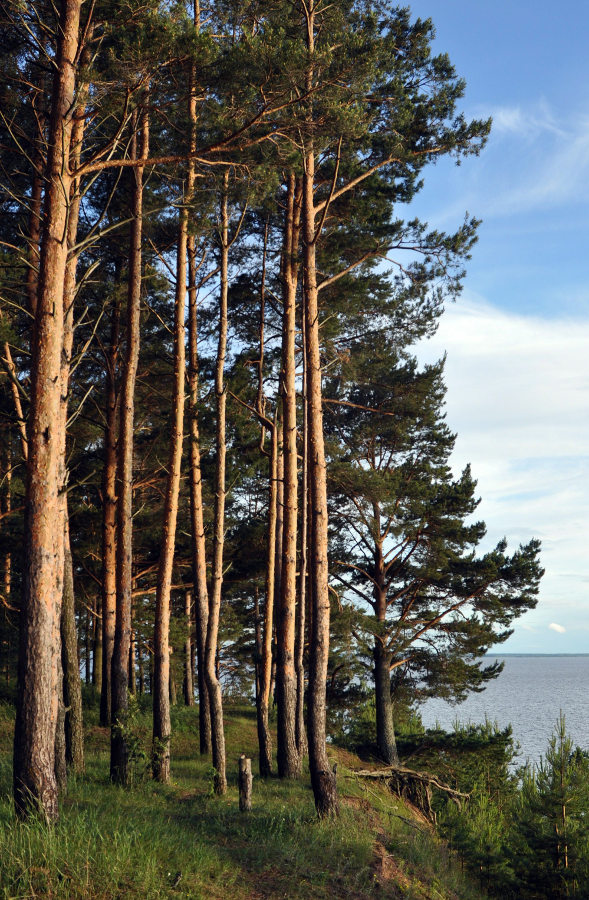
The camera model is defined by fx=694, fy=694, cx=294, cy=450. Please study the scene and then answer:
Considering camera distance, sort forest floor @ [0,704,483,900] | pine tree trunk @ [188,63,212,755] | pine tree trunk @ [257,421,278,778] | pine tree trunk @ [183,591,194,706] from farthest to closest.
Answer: pine tree trunk @ [183,591,194,706]
pine tree trunk @ [257,421,278,778]
pine tree trunk @ [188,63,212,755]
forest floor @ [0,704,483,900]

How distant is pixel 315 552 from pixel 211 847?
4.50 m

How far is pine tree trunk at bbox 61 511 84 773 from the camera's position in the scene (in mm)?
10836

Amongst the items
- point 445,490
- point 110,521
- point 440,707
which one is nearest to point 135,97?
point 110,521

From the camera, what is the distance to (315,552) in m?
10.8

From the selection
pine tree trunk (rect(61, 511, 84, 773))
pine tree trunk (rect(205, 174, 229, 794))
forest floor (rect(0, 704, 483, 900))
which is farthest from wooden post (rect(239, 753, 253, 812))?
pine tree trunk (rect(61, 511, 84, 773))

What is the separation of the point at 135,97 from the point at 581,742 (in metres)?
32.5

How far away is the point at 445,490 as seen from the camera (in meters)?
20.5

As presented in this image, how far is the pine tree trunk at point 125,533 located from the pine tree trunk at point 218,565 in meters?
1.55

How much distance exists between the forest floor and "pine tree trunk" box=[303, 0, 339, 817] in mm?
553

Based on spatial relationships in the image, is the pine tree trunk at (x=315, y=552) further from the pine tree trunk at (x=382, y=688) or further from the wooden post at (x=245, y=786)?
the pine tree trunk at (x=382, y=688)

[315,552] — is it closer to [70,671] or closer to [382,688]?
[70,671]

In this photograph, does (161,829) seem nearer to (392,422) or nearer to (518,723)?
(392,422)

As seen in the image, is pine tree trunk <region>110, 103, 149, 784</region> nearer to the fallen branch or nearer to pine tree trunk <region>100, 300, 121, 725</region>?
pine tree trunk <region>100, 300, 121, 725</region>

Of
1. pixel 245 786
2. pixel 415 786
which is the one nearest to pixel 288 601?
pixel 245 786
